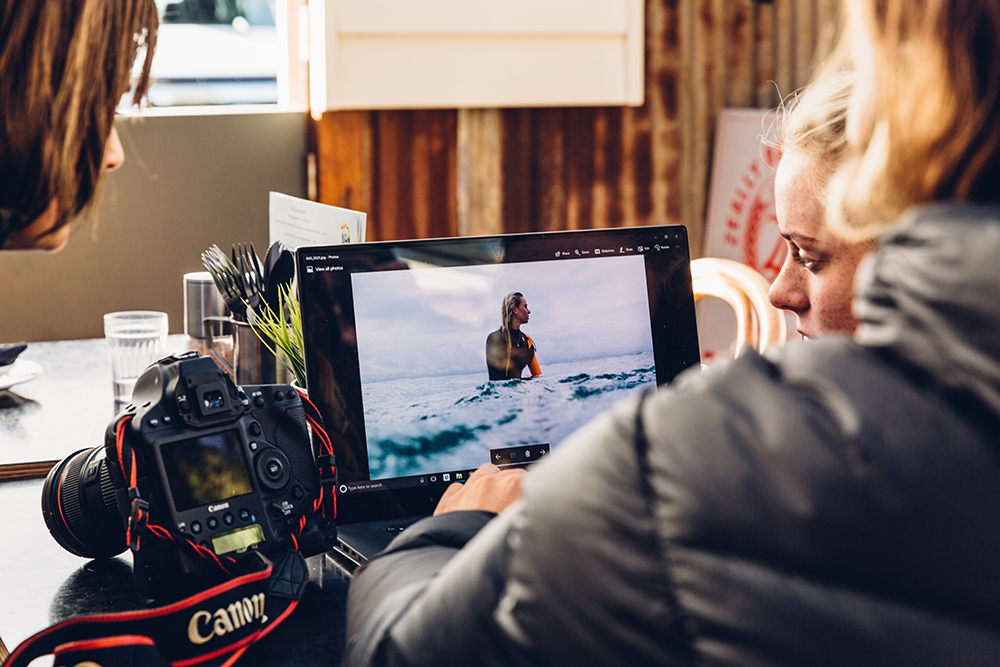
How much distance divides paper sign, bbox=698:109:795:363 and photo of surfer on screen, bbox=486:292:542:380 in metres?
1.71

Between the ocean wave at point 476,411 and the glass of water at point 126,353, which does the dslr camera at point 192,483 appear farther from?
the glass of water at point 126,353

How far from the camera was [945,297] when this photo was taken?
0.41 metres

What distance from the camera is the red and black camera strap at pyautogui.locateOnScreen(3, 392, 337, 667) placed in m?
0.65

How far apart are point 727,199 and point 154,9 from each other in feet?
7.34

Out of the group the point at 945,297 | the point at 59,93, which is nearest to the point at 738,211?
the point at 59,93

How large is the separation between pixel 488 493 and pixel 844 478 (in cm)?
43

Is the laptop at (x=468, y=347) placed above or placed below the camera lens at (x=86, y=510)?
above

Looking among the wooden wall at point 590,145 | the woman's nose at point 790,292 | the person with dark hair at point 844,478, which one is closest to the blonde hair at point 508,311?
the woman's nose at point 790,292

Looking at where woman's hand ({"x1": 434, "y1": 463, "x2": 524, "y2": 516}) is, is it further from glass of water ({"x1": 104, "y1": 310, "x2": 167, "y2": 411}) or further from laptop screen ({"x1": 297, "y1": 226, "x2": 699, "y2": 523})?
glass of water ({"x1": 104, "y1": 310, "x2": 167, "y2": 411})

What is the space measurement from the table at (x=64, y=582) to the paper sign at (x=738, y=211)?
1.90 m

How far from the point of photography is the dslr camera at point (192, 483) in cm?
76

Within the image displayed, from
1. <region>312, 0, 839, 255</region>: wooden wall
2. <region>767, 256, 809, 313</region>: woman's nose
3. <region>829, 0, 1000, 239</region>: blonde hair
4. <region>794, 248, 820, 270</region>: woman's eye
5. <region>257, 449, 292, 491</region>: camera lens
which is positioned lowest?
<region>257, 449, 292, 491</region>: camera lens

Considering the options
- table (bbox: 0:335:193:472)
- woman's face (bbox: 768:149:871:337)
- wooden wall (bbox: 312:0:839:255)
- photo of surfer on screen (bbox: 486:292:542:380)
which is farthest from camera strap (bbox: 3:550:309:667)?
wooden wall (bbox: 312:0:839:255)

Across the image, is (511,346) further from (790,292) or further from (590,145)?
(590,145)
